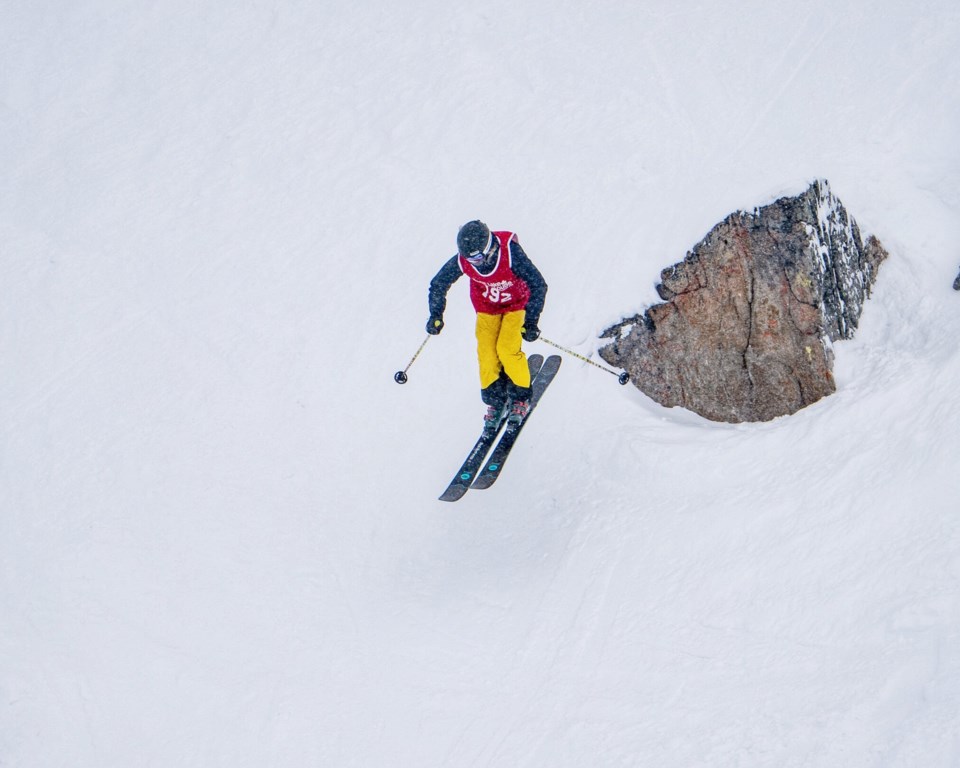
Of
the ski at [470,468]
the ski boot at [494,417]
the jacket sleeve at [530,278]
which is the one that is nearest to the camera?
the jacket sleeve at [530,278]

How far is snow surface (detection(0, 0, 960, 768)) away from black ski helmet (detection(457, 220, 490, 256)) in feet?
8.25

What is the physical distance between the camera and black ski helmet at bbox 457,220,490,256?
6.00 metres

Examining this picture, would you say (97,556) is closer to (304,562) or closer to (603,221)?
(304,562)

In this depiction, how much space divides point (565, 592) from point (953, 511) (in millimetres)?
2871

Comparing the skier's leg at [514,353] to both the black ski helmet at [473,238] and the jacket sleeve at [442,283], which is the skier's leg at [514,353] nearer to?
the jacket sleeve at [442,283]

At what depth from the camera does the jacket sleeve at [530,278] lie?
21.2 ft

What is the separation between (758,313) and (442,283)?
3.08m

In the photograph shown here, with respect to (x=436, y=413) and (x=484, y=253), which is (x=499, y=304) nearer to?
(x=484, y=253)

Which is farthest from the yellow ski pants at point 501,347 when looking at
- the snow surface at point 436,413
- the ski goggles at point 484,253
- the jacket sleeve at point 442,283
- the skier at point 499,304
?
the snow surface at point 436,413

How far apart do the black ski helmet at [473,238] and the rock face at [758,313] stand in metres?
2.51

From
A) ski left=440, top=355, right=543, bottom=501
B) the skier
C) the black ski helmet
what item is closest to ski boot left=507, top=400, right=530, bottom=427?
the skier

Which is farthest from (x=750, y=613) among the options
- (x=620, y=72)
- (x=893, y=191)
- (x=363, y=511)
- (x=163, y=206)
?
(x=163, y=206)

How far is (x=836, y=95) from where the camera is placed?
938 cm

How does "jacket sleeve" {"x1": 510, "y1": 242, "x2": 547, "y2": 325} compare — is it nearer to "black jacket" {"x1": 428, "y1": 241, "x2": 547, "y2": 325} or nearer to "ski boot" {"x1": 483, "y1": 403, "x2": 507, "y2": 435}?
"black jacket" {"x1": 428, "y1": 241, "x2": 547, "y2": 325}
